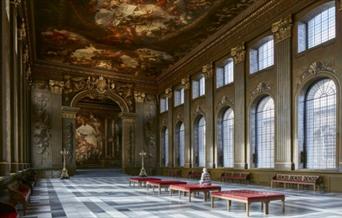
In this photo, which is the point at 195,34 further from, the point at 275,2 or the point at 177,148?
the point at 177,148

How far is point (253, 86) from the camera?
63.4 feet

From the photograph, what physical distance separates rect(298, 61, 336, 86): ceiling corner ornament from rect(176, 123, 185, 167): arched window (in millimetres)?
14680

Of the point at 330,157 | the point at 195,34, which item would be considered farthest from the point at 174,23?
the point at 330,157

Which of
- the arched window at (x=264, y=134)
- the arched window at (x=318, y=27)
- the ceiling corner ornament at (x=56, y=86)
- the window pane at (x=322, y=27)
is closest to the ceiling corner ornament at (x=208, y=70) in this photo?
the arched window at (x=264, y=134)

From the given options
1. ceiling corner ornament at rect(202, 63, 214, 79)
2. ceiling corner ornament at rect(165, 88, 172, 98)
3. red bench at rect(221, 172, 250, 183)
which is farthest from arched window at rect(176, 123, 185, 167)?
red bench at rect(221, 172, 250, 183)

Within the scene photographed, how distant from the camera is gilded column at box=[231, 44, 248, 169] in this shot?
64.7 ft

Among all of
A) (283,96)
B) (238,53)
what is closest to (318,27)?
(283,96)

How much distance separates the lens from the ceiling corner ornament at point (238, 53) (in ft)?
66.2

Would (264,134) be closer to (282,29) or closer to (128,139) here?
(282,29)

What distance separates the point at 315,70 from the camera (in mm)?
14883

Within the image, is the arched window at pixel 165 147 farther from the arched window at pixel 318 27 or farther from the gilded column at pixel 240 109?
the arched window at pixel 318 27

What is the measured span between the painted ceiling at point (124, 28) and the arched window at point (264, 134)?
5.49m

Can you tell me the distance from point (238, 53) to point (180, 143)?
11.2m

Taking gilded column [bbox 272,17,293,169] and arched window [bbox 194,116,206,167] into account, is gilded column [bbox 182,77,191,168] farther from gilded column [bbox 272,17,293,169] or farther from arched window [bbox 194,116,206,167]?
gilded column [bbox 272,17,293,169]
